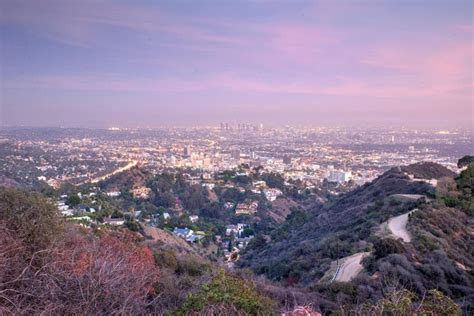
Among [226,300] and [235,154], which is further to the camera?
[235,154]

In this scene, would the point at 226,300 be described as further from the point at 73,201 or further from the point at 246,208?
the point at 246,208

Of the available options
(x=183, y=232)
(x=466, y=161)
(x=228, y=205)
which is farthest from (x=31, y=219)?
(x=228, y=205)

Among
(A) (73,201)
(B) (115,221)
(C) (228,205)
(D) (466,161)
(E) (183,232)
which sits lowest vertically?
(C) (228,205)

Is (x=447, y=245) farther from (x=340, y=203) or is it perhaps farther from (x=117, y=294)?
(x=340, y=203)

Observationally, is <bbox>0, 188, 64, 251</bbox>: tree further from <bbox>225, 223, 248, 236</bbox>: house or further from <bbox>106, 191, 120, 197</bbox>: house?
<bbox>106, 191, 120, 197</bbox>: house

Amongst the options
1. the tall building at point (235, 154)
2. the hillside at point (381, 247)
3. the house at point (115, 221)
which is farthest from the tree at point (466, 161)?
the tall building at point (235, 154)
